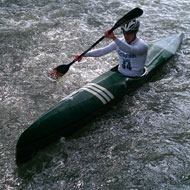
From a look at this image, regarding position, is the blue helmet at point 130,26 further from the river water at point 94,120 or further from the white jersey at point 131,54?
the river water at point 94,120

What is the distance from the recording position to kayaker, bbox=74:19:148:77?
4.04 metres

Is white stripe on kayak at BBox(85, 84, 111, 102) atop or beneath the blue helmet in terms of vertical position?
beneath

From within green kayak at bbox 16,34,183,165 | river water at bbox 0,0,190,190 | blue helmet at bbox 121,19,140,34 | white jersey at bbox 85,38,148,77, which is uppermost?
blue helmet at bbox 121,19,140,34

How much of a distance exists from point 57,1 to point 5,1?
59.4 inches

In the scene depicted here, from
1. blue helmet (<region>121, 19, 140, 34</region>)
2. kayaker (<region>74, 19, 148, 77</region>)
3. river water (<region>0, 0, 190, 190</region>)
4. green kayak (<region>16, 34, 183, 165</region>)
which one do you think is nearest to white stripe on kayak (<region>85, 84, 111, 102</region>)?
green kayak (<region>16, 34, 183, 165</region>)

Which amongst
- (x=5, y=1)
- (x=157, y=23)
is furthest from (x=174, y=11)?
(x=5, y=1)

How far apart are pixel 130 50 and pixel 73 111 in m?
1.22

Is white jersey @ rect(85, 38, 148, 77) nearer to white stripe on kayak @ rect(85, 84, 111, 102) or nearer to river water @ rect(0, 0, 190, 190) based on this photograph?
river water @ rect(0, 0, 190, 190)

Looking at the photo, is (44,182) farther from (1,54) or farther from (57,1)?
(57,1)

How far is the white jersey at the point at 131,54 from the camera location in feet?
13.3

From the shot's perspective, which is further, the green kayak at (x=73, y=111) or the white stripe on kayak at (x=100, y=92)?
the white stripe on kayak at (x=100, y=92)

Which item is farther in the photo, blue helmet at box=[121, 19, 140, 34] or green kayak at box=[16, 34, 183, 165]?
blue helmet at box=[121, 19, 140, 34]

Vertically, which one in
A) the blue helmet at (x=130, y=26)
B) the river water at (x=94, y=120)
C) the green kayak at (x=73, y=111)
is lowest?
the river water at (x=94, y=120)

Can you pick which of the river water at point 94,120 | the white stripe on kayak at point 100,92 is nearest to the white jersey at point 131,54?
the river water at point 94,120
